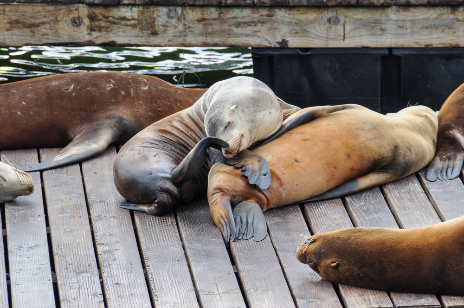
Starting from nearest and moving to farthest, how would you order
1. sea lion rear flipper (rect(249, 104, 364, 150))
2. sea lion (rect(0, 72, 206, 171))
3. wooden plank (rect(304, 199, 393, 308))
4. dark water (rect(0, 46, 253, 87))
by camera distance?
1. wooden plank (rect(304, 199, 393, 308))
2. sea lion rear flipper (rect(249, 104, 364, 150))
3. sea lion (rect(0, 72, 206, 171))
4. dark water (rect(0, 46, 253, 87))

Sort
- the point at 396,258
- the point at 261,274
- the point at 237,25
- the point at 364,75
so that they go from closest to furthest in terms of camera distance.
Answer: the point at 396,258
the point at 261,274
the point at 237,25
the point at 364,75

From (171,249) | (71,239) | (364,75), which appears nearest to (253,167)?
(171,249)

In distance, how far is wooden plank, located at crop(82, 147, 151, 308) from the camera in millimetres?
2986

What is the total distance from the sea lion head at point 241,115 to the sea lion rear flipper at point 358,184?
49cm

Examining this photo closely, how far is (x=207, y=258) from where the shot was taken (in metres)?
3.25

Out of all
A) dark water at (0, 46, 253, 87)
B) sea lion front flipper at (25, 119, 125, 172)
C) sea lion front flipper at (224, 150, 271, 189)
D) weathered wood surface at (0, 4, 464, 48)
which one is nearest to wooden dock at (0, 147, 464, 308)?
sea lion front flipper at (25, 119, 125, 172)

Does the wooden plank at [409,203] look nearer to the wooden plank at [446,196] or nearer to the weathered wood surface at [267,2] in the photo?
the wooden plank at [446,196]

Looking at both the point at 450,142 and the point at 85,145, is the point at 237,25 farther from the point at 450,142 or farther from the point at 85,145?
the point at 450,142

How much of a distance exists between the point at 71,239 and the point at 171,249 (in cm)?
52

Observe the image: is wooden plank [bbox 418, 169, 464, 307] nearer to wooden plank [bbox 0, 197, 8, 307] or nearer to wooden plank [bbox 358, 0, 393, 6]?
wooden plank [bbox 358, 0, 393, 6]

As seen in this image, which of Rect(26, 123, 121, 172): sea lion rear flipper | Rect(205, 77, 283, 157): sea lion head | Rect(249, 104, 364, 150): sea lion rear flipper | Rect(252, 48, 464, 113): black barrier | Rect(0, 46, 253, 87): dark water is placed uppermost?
Rect(205, 77, 283, 157): sea lion head

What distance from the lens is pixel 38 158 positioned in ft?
14.8

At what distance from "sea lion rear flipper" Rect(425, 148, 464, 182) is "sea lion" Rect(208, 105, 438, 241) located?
0.06 metres

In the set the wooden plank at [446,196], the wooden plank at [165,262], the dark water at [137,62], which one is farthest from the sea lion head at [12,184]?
the dark water at [137,62]
